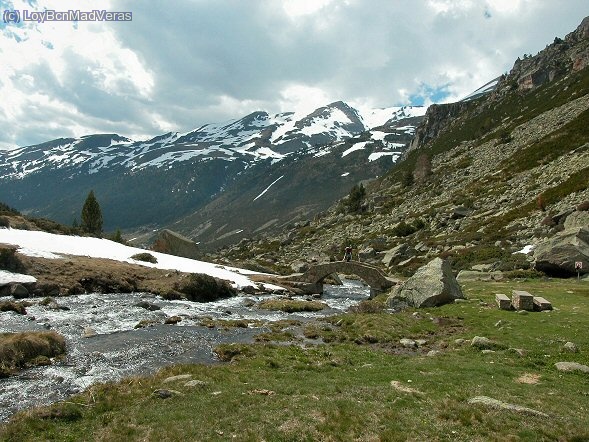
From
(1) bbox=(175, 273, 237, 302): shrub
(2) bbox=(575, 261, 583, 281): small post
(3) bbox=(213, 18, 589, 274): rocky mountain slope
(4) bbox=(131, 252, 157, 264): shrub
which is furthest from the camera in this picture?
(3) bbox=(213, 18, 589, 274): rocky mountain slope

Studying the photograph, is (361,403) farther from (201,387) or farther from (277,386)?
(201,387)

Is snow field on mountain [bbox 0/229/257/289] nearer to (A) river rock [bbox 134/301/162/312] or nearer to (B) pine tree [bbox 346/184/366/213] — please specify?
(A) river rock [bbox 134/301/162/312]

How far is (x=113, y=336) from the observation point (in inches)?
1148

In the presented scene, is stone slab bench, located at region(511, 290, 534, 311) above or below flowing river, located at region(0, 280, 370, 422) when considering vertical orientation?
above

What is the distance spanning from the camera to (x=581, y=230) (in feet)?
150

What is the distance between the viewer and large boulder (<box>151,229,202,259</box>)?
8688cm

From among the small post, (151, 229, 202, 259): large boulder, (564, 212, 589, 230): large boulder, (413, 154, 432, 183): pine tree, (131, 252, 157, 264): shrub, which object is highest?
(413, 154, 432, 183): pine tree

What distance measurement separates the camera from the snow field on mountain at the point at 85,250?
5434cm

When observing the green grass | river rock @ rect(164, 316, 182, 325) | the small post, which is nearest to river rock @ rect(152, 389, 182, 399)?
the green grass

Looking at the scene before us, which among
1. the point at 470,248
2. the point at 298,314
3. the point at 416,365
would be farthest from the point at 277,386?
the point at 470,248

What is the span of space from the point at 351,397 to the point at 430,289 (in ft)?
84.9

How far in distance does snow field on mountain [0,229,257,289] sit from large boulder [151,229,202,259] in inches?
619

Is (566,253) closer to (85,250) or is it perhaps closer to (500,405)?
(500,405)

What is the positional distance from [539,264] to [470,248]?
1670 cm
